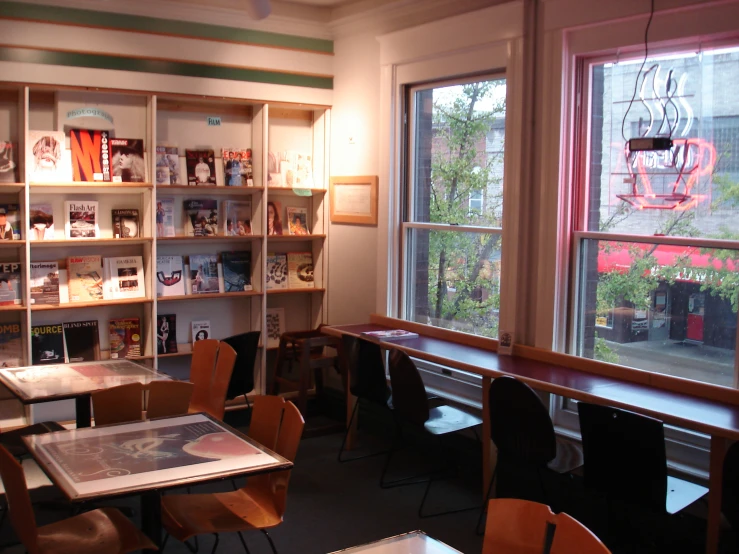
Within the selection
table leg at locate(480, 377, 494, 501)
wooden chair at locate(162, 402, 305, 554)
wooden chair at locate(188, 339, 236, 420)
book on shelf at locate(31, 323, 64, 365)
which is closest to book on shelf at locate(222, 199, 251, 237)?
wooden chair at locate(188, 339, 236, 420)

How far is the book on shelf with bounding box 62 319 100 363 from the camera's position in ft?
19.1

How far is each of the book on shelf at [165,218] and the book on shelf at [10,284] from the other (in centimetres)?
105

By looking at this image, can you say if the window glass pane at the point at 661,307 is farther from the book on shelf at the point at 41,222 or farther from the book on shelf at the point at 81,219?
the book on shelf at the point at 41,222

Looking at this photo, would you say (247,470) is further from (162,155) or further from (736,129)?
(162,155)

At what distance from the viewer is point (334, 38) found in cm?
655

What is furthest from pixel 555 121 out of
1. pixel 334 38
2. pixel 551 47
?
pixel 334 38

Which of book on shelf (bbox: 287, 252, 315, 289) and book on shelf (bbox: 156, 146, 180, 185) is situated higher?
book on shelf (bbox: 156, 146, 180, 185)

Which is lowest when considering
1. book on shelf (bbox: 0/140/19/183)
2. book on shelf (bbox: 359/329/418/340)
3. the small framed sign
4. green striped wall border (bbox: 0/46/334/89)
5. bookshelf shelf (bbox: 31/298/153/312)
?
book on shelf (bbox: 359/329/418/340)

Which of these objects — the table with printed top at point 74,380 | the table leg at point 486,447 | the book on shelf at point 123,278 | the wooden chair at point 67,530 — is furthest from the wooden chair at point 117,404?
the book on shelf at point 123,278

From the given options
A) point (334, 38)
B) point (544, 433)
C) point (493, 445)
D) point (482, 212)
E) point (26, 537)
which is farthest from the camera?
point (334, 38)

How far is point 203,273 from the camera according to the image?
249 inches

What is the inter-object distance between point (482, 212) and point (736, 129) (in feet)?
5.94

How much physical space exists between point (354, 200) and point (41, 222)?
2.36m

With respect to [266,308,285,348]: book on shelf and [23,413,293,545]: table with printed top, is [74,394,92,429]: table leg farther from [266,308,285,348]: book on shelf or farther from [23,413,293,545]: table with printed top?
[266,308,285,348]: book on shelf
